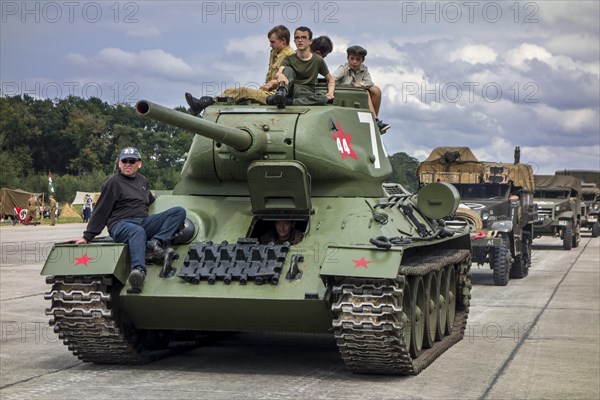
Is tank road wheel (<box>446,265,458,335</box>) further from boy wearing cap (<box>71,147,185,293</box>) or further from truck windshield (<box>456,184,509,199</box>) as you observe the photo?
truck windshield (<box>456,184,509,199</box>)

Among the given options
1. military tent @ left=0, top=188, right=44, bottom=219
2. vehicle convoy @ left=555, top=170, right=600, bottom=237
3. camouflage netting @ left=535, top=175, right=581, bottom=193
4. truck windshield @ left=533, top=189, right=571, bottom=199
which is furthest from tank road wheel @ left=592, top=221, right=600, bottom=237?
military tent @ left=0, top=188, right=44, bottom=219

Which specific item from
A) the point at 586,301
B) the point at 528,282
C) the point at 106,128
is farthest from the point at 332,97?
the point at 106,128

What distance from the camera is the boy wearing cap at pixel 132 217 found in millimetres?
11320

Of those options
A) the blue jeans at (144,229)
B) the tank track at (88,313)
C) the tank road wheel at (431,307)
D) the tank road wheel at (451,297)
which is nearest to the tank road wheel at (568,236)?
the tank road wheel at (451,297)

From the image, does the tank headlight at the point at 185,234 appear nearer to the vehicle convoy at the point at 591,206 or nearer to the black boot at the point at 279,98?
the black boot at the point at 279,98

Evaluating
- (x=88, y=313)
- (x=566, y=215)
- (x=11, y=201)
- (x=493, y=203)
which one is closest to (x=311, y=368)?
(x=88, y=313)

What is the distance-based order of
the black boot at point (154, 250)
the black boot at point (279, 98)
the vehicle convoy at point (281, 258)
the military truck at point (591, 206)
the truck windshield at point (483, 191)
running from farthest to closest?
the military truck at point (591, 206), the truck windshield at point (483, 191), the black boot at point (279, 98), the black boot at point (154, 250), the vehicle convoy at point (281, 258)

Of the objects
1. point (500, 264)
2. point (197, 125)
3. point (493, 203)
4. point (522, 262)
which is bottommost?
point (522, 262)

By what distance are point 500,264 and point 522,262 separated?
9.24 ft

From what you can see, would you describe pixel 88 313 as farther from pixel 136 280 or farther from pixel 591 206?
pixel 591 206

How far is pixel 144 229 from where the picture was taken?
11578mm

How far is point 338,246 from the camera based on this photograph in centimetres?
1080

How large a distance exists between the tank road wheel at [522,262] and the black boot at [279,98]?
13.4 m

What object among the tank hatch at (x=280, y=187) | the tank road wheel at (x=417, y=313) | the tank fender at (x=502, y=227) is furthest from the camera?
the tank fender at (x=502, y=227)
